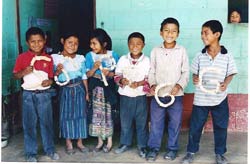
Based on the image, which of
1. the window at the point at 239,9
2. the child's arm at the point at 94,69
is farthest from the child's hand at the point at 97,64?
the window at the point at 239,9

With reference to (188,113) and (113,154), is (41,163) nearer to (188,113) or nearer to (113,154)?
(113,154)

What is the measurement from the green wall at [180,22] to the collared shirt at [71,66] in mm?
882

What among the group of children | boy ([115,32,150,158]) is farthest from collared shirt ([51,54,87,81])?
boy ([115,32,150,158])

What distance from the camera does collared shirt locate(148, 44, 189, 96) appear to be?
12.3 ft

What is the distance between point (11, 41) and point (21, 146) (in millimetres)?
1240

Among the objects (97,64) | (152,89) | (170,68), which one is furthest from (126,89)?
(170,68)

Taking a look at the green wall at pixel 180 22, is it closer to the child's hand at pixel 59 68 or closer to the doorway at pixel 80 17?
the child's hand at pixel 59 68

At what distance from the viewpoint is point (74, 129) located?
400cm

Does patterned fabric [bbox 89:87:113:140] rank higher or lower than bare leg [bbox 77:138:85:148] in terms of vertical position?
higher

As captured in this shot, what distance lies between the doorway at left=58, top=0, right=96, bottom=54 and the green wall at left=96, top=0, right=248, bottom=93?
6.41 ft

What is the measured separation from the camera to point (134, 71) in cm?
388

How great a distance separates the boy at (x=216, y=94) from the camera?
11.7 ft

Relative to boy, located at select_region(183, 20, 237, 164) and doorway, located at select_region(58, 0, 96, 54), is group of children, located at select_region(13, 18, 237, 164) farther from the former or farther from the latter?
doorway, located at select_region(58, 0, 96, 54)

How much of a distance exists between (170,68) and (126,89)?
1.63ft
